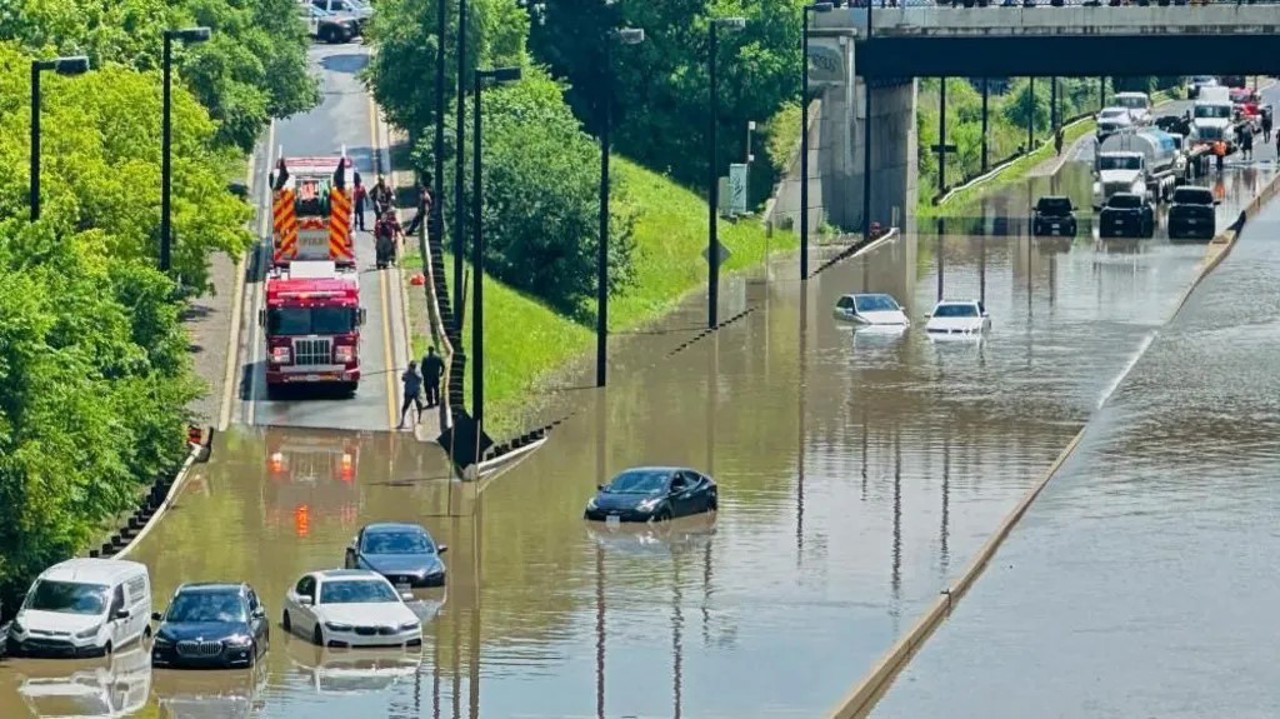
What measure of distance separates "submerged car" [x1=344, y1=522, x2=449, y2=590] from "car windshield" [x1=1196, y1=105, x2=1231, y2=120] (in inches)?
4414

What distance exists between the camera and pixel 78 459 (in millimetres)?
50812

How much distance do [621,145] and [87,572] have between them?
244 feet

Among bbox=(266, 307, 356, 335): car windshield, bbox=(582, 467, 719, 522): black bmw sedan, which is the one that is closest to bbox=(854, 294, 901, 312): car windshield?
bbox=(266, 307, 356, 335): car windshield

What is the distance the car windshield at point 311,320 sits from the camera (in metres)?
70.4

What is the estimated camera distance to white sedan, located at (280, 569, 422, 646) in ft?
152

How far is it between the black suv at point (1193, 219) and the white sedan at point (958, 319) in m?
28.8

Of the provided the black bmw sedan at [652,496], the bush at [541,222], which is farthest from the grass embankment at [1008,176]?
the black bmw sedan at [652,496]

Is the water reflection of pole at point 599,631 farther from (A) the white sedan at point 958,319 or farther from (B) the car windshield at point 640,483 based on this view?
(A) the white sedan at point 958,319

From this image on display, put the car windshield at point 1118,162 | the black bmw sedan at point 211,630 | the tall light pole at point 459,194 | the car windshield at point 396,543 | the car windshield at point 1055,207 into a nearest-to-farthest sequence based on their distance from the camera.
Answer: the black bmw sedan at point 211,630 → the car windshield at point 396,543 → the tall light pole at point 459,194 → the car windshield at point 1055,207 → the car windshield at point 1118,162

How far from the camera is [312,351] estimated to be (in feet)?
230

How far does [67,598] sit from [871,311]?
47.3m

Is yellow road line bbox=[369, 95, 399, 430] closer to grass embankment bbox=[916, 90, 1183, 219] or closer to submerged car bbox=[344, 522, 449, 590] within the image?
submerged car bbox=[344, 522, 449, 590]

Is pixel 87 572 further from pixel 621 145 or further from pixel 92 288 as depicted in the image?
pixel 621 145

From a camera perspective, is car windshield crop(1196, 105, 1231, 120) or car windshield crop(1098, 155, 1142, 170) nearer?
car windshield crop(1098, 155, 1142, 170)
